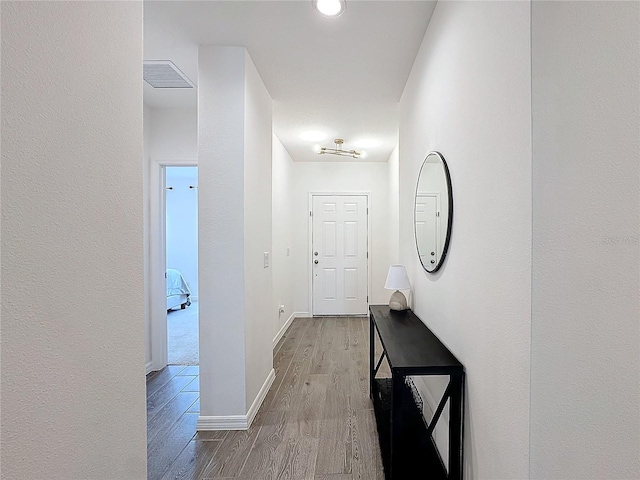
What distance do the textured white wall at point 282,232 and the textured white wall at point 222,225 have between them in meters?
1.84

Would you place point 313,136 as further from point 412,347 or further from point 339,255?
point 412,347

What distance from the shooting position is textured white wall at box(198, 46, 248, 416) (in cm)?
239

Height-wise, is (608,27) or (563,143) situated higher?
(608,27)

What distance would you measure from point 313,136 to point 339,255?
6.92 feet

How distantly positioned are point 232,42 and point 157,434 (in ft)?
8.38

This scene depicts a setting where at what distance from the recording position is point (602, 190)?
91cm

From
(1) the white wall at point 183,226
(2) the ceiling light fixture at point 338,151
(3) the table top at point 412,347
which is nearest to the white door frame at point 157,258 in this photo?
(2) the ceiling light fixture at point 338,151

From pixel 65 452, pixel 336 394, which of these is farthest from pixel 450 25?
pixel 336 394

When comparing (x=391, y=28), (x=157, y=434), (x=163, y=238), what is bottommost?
(x=157, y=434)

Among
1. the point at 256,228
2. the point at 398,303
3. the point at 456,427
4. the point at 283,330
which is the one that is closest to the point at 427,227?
the point at 398,303

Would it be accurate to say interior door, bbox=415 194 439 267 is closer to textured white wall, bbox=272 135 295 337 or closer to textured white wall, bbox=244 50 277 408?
textured white wall, bbox=244 50 277 408

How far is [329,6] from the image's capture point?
1.91 metres

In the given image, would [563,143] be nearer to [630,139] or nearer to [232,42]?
[630,139]

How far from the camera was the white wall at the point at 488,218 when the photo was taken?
3.50 ft
